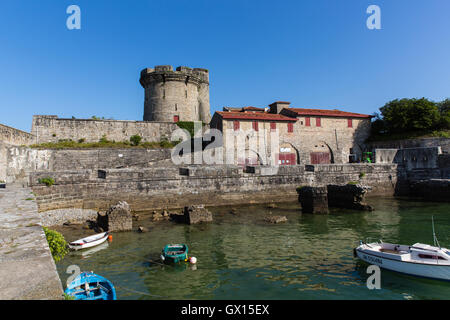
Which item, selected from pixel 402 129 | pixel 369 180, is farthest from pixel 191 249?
pixel 402 129

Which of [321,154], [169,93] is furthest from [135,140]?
[321,154]

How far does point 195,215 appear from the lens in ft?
55.2

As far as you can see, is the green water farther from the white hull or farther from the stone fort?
the stone fort

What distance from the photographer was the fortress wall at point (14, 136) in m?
20.0

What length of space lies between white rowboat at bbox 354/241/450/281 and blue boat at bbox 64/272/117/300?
8260mm

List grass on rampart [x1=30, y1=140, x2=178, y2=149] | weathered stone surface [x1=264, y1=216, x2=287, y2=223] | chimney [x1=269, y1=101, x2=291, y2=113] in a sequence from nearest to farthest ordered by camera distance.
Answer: weathered stone surface [x1=264, y1=216, x2=287, y2=223] < grass on rampart [x1=30, y1=140, x2=178, y2=149] < chimney [x1=269, y1=101, x2=291, y2=113]

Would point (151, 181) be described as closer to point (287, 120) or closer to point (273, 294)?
point (273, 294)

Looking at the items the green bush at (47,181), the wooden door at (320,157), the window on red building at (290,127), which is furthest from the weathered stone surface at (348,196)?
the green bush at (47,181)

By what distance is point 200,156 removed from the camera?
32.8 metres

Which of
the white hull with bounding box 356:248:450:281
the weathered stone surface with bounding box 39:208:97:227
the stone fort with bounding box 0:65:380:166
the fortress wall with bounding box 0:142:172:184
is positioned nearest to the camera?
the white hull with bounding box 356:248:450:281

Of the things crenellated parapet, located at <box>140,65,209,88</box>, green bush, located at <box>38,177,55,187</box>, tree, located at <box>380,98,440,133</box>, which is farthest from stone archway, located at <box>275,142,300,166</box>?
green bush, located at <box>38,177,55,187</box>

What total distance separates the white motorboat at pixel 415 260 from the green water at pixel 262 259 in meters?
0.26

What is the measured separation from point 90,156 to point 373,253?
26.7m

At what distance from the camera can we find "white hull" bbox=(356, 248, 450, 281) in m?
8.28
